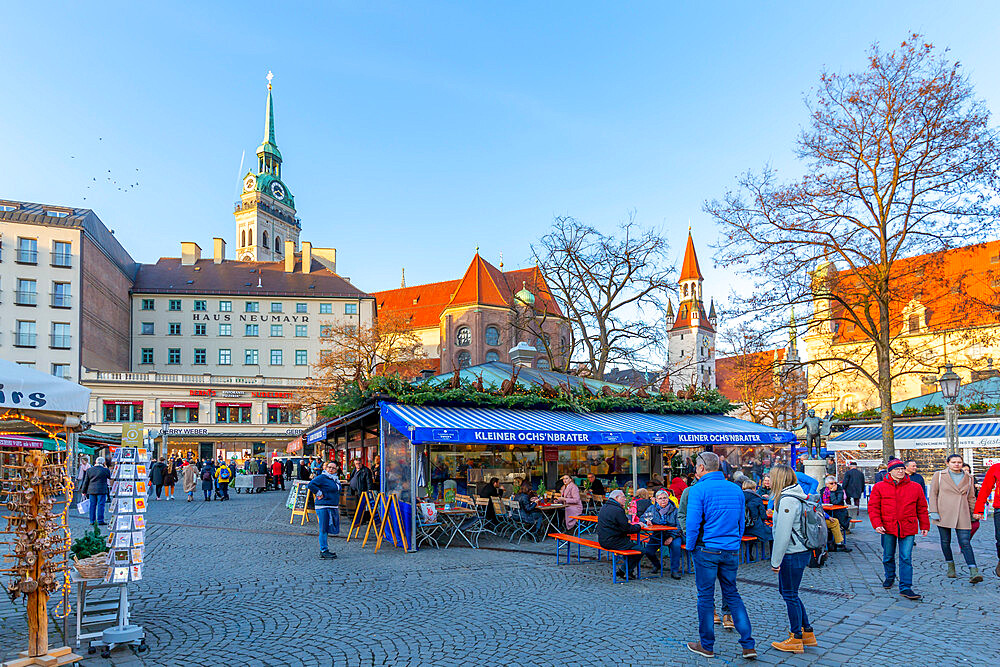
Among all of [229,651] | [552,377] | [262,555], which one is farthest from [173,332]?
[229,651]

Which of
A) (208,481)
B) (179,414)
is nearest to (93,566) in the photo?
(208,481)

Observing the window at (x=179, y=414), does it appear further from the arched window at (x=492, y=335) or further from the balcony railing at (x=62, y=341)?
the arched window at (x=492, y=335)

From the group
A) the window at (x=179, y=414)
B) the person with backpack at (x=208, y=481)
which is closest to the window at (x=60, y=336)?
the window at (x=179, y=414)

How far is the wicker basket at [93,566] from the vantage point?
6.64 meters

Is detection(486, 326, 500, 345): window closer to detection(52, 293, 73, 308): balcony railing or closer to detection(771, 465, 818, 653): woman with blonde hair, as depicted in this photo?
detection(52, 293, 73, 308): balcony railing

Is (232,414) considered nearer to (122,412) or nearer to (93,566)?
(122,412)

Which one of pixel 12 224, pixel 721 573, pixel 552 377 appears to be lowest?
pixel 721 573

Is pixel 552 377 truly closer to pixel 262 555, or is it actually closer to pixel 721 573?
pixel 262 555

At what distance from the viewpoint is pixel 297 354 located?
60.7m

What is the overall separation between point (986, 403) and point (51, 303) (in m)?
52.7

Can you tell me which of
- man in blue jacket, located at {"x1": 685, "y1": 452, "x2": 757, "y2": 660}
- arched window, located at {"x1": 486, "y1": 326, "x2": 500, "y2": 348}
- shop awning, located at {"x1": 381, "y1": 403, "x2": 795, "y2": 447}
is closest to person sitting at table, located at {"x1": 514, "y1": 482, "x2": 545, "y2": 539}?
shop awning, located at {"x1": 381, "y1": 403, "x2": 795, "y2": 447}

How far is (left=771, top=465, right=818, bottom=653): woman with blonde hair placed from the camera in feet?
20.2

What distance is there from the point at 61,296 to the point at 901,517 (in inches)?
2066

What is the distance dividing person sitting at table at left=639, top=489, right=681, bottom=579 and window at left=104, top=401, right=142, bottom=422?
48562 millimetres
